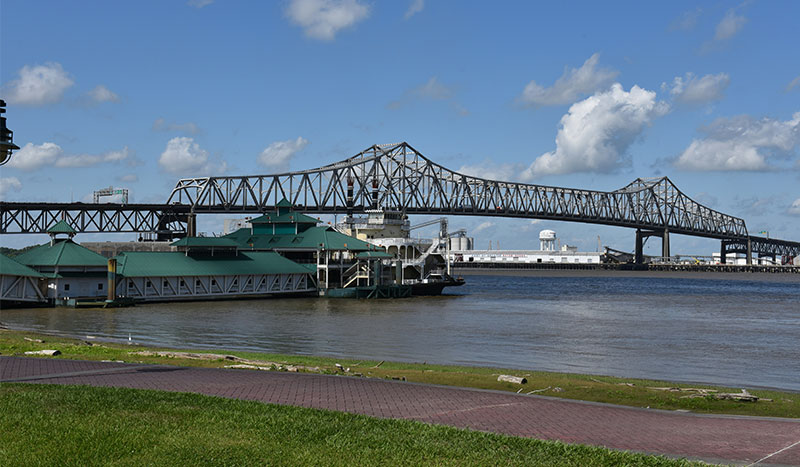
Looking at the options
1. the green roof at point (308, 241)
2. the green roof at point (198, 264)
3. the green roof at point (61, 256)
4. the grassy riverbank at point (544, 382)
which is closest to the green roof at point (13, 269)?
the green roof at point (61, 256)

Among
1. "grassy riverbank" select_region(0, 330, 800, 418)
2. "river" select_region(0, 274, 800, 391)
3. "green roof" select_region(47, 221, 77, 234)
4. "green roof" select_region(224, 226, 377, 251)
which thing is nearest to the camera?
"grassy riverbank" select_region(0, 330, 800, 418)

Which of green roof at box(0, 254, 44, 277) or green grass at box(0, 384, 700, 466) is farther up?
green roof at box(0, 254, 44, 277)

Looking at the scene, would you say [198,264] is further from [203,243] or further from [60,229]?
[60,229]

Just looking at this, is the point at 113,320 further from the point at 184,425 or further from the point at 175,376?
the point at 184,425

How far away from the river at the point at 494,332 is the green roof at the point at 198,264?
3.55 metres

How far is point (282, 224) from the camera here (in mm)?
87188

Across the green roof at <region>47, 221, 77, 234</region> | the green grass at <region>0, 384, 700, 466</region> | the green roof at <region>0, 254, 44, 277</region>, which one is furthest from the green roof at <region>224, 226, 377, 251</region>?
the green grass at <region>0, 384, 700, 466</region>

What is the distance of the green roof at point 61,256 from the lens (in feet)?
204

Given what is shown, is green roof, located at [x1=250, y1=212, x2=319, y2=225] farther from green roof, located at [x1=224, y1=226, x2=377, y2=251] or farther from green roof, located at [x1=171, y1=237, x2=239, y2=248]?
green roof, located at [x1=171, y1=237, x2=239, y2=248]

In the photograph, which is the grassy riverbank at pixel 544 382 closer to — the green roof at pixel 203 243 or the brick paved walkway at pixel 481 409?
the brick paved walkway at pixel 481 409

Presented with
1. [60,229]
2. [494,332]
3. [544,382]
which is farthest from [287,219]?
[544,382]

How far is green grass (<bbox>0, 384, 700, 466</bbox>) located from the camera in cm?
1188

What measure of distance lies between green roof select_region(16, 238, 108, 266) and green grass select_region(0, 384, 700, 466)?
2009 inches

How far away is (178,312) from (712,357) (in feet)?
123
